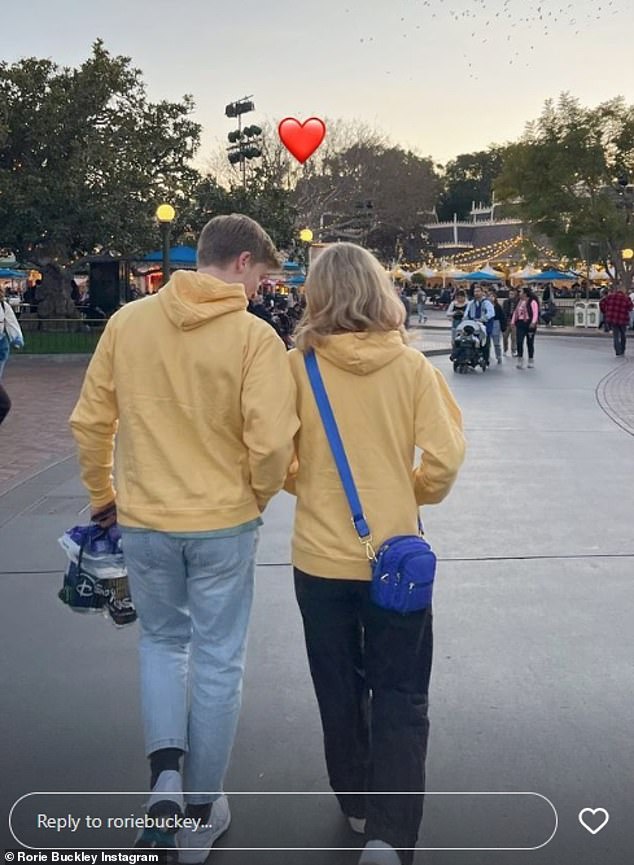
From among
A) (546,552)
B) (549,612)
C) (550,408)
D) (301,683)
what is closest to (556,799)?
(301,683)

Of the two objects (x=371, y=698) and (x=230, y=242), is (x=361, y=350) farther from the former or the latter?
(x=371, y=698)

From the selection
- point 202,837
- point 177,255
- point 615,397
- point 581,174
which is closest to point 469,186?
point 581,174

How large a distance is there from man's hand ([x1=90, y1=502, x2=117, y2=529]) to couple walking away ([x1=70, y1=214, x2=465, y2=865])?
199 millimetres

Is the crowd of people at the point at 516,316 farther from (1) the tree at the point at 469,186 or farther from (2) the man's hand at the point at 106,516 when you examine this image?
(1) the tree at the point at 469,186

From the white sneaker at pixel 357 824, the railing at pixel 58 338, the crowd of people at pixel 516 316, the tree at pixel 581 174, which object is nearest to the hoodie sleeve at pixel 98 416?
the white sneaker at pixel 357 824

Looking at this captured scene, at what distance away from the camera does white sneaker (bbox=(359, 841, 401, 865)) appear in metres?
2.35

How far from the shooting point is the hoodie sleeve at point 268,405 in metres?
2.42

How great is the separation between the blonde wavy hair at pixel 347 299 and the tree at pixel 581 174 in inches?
1296

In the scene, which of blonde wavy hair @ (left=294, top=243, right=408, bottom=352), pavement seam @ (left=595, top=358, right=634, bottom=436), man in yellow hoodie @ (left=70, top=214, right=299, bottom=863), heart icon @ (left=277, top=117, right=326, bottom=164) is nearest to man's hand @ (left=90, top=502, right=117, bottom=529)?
man in yellow hoodie @ (left=70, top=214, right=299, bottom=863)

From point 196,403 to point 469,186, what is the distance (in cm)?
9380

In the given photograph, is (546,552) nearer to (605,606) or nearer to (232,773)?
(605,606)

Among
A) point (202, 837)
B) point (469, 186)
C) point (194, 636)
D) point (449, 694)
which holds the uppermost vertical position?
point (469, 186)

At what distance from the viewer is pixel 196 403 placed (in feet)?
8.13

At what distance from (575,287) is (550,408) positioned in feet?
140
